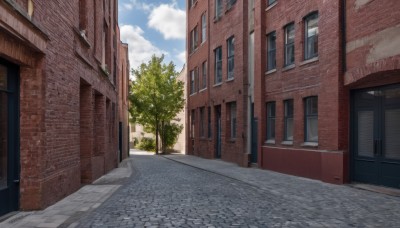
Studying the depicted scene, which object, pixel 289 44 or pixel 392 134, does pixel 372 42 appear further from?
pixel 289 44

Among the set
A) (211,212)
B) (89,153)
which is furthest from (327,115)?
(89,153)

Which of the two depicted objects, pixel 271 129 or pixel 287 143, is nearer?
pixel 287 143

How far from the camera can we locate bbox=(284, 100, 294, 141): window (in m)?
16.3

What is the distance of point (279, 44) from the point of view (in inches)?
672

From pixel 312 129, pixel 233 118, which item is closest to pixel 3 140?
pixel 312 129

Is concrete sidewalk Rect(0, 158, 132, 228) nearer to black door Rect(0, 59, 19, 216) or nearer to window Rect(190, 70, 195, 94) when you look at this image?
black door Rect(0, 59, 19, 216)

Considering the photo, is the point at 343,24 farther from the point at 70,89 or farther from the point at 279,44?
the point at 70,89

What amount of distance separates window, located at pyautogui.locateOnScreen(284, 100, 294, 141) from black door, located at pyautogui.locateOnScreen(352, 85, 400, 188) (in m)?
3.69

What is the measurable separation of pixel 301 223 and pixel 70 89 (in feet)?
20.4

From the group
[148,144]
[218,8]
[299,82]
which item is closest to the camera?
[299,82]

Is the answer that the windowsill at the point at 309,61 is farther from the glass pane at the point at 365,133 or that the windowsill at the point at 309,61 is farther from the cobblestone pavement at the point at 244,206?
the cobblestone pavement at the point at 244,206

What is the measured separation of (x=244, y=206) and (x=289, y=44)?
9249 mm

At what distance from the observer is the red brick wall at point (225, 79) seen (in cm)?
2062

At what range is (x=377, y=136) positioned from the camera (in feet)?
38.9
